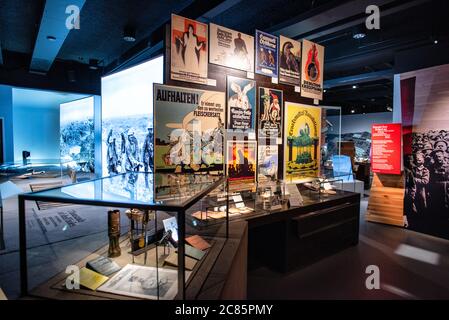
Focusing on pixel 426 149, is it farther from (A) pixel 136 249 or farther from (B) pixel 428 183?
(A) pixel 136 249

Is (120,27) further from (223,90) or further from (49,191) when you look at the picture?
(49,191)

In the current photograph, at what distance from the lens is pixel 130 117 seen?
192 inches

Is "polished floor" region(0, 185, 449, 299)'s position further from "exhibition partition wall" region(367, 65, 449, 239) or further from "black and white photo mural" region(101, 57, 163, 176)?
"black and white photo mural" region(101, 57, 163, 176)

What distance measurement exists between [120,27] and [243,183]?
4.49 metres

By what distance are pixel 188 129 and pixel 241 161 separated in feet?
2.85

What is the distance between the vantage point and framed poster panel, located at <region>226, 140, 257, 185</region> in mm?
3391

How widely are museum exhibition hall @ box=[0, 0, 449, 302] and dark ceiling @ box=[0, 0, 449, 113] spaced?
4cm

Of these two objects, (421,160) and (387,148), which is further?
(387,148)

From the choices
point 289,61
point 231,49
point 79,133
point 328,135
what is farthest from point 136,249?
point 79,133

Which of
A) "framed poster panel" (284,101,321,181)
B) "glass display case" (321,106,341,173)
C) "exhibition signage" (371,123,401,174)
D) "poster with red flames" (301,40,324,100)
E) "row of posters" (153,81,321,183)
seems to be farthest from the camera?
"exhibition signage" (371,123,401,174)

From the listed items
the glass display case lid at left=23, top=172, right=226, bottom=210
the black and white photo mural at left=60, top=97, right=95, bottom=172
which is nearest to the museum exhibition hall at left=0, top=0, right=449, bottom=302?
the glass display case lid at left=23, top=172, right=226, bottom=210

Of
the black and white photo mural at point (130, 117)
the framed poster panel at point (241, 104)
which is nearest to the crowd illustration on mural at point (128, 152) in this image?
the black and white photo mural at point (130, 117)

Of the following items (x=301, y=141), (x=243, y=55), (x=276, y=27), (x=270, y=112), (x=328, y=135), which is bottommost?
(x=301, y=141)

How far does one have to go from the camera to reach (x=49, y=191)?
4.31 feet
